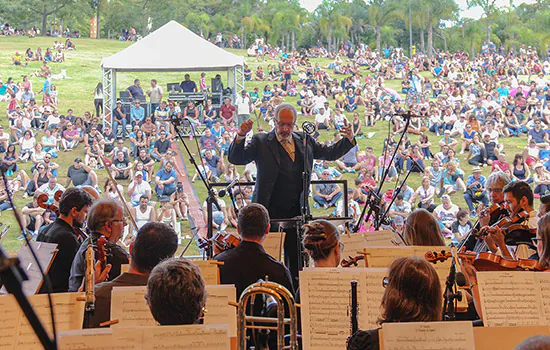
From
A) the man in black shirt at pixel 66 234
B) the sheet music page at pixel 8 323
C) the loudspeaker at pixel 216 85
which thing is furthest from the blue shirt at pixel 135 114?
the sheet music page at pixel 8 323

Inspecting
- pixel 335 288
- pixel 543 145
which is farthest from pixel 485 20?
pixel 335 288

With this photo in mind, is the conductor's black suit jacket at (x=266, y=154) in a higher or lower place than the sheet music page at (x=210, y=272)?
higher

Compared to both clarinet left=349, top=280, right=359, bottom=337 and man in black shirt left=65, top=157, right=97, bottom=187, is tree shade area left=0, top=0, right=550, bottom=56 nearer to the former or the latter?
man in black shirt left=65, top=157, right=97, bottom=187

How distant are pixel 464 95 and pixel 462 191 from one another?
10.3 m

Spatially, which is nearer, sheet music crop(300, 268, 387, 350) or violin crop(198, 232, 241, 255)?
sheet music crop(300, 268, 387, 350)

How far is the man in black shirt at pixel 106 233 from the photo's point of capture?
3691 millimetres

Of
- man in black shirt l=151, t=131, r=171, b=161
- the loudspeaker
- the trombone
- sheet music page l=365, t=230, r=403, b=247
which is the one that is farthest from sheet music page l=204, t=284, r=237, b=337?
the loudspeaker

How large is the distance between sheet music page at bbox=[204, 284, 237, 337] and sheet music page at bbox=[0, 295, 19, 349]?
715 millimetres

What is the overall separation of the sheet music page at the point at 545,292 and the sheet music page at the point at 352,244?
139cm

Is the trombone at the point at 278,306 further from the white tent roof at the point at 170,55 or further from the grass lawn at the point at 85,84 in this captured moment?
the white tent roof at the point at 170,55

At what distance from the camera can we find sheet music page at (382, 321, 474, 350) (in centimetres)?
233

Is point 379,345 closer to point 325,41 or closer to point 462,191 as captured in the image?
point 462,191

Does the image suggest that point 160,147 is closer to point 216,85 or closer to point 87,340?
point 216,85

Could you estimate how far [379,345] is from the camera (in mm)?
2502
